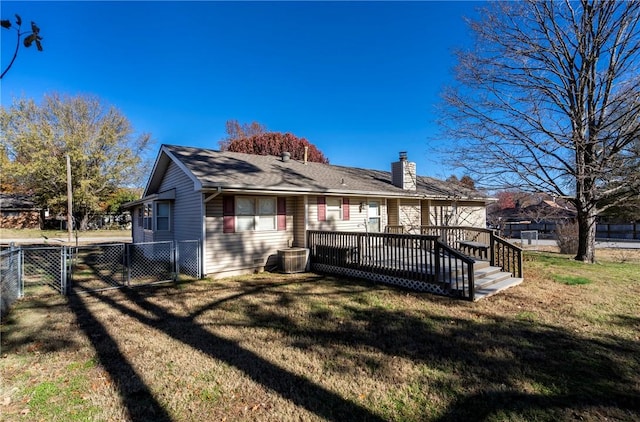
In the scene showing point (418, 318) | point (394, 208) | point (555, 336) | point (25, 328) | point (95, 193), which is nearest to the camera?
point (555, 336)

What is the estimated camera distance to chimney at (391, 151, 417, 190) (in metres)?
14.8

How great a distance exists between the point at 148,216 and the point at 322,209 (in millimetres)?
7020

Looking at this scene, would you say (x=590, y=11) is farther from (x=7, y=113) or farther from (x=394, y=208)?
(x=7, y=113)

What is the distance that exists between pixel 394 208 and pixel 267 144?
65.4 ft

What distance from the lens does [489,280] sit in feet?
26.0

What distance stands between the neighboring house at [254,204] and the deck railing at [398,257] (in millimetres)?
1123

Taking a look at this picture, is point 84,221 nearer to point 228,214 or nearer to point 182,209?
point 182,209

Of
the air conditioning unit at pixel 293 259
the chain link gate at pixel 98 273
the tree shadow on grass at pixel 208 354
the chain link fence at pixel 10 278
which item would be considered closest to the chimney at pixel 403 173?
the air conditioning unit at pixel 293 259

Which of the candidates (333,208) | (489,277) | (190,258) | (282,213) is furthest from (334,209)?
(489,277)

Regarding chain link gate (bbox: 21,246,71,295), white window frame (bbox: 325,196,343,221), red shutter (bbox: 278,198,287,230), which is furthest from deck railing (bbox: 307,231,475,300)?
chain link gate (bbox: 21,246,71,295)

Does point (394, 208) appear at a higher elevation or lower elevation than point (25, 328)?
higher

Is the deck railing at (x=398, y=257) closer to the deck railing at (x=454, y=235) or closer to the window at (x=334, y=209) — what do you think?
the window at (x=334, y=209)

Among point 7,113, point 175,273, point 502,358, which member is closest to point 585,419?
point 502,358

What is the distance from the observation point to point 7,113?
997 inches
